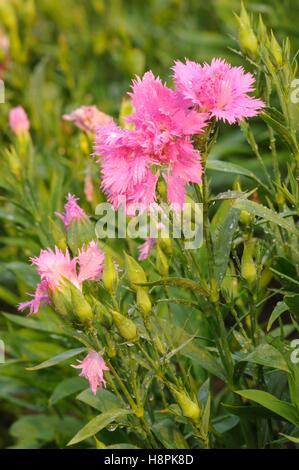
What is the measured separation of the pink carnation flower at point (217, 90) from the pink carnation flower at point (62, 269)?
25cm

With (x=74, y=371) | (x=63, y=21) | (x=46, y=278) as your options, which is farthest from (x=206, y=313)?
(x=63, y=21)

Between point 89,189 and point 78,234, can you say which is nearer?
point 78,234

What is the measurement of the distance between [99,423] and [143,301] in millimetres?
191

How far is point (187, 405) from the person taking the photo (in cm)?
120

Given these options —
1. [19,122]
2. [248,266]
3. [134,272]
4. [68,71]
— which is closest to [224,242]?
[248,266]

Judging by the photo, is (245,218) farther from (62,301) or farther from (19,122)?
(19,122)

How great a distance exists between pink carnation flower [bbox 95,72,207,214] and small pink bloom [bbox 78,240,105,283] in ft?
0.34

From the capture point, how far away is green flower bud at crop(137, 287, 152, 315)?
1.19 meters

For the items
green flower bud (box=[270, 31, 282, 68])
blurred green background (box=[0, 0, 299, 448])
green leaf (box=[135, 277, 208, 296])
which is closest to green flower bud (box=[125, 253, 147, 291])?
green leaf (box=[135, 277, 208, 296])

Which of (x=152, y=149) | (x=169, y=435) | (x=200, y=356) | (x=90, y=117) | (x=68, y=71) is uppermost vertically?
(x=68, y=71)

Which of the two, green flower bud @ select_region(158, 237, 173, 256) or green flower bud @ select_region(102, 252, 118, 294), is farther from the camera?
green flower bud @ select_region(158, 237, 173, 256)

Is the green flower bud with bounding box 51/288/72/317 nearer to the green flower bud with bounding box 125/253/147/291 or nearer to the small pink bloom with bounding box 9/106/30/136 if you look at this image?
the green flower bud with bounding box 125/253/147/291

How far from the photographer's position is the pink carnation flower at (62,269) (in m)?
1.16
